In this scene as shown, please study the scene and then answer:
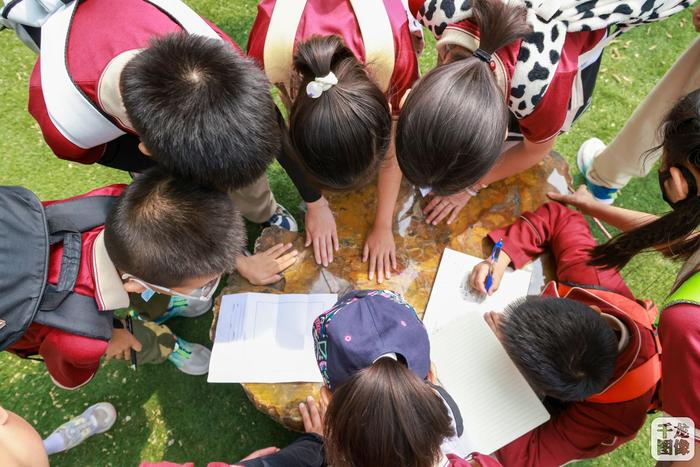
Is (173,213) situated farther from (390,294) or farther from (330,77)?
(390,294)

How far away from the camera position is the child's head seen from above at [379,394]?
961 millimetres

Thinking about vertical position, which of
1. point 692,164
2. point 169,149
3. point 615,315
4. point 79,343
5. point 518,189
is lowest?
point 79,343

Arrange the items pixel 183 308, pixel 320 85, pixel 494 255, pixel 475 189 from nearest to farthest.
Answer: pixel 320 85
pixel 494 255
pixel 475 189
pixel 183 308

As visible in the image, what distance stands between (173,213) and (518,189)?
4.03 ft

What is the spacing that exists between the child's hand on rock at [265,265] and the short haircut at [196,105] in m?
0.49

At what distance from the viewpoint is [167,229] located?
1154 mm

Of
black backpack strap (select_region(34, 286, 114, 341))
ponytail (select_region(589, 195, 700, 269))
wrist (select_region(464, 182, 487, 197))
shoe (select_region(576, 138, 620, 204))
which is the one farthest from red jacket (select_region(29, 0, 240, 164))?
shoe (select_region(576, 138, 620, 204))

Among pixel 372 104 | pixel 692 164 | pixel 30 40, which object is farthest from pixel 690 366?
pixel 30 40

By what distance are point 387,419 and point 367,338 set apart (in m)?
0.20

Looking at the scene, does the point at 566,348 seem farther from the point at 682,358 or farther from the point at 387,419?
the point at 387,419

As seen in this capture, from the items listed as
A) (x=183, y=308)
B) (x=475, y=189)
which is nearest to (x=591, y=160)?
(x=475, y=189)

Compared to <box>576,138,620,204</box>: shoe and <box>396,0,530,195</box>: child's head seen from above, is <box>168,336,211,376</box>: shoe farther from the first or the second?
<box>576,138,620,204</box>: shoe

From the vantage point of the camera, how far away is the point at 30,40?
4.45 ft

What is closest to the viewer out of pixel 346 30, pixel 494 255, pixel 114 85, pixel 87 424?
pixel 114 85
